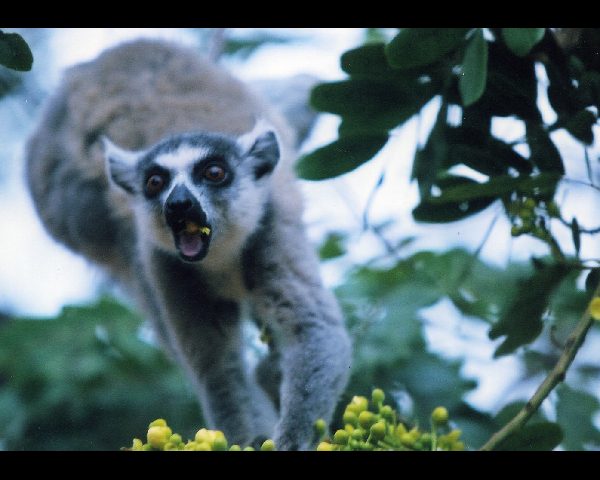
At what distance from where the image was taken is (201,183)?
3.00 m

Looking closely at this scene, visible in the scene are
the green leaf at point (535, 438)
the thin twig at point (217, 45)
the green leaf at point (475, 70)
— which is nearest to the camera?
the green leaf at point (535, 438)

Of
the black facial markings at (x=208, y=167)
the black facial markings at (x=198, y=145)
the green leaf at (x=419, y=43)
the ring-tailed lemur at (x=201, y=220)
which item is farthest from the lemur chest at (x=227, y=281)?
the green leaf at (x=419, y=43)

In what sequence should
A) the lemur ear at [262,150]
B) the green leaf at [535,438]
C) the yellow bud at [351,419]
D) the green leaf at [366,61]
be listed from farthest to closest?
the lemur ear at [262,150] → the green leaf at [366,61] → the green leaf at [535,438] → the yellow bud at [351,419]

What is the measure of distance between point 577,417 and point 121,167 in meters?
1.74

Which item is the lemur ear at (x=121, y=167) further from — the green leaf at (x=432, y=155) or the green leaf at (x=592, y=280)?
the green leaf at (x=592, y=280)

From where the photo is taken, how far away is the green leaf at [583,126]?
1890 millimetres

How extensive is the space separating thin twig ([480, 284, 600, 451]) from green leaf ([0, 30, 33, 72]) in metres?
1.05

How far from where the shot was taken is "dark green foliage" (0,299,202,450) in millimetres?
3178

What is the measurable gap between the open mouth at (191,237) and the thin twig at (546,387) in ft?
4.54
